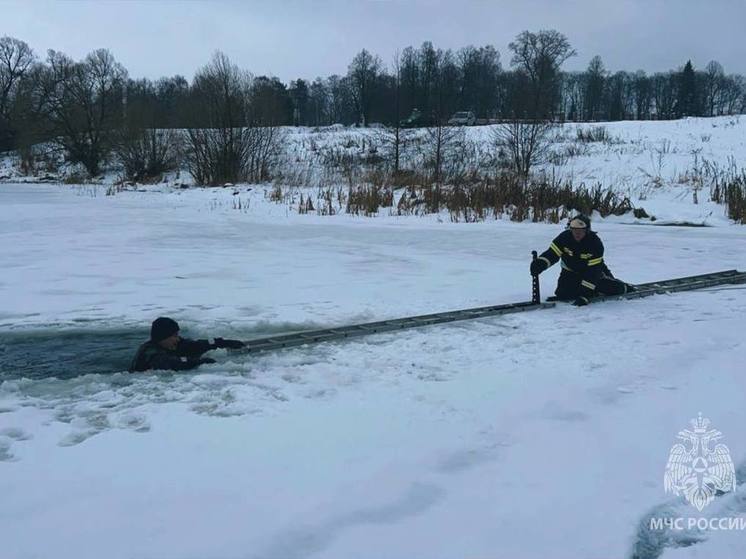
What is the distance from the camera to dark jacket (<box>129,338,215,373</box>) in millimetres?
4219

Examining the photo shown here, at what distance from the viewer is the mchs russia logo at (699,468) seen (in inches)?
105

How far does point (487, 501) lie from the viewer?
2.59 meters

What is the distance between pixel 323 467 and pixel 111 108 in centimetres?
3788

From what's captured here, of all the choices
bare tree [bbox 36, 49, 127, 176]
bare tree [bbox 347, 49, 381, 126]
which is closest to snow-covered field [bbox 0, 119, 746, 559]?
bare tree [bbox 36, 49, 127, 176]

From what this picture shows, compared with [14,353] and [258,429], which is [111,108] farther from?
[258,429]

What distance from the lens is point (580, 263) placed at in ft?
20.6

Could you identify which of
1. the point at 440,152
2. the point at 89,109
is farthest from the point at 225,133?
the point at 89,109

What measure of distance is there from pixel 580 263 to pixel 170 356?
408 cm

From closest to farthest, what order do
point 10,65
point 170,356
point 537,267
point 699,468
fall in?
1. point 699,468
2. point 170,356
3. point 537,267
4. point 10,65

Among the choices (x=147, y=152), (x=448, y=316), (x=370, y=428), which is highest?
(x=147, y=152)

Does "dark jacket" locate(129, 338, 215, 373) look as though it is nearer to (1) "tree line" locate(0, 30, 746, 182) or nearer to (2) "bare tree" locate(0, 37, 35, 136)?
(1) "tree line" locate(0, 30, 746, 182)

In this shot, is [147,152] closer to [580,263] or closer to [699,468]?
[580,263]

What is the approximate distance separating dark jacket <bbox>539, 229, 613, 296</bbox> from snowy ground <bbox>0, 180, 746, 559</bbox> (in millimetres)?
341

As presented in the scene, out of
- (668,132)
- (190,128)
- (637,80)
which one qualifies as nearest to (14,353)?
(190,128)
